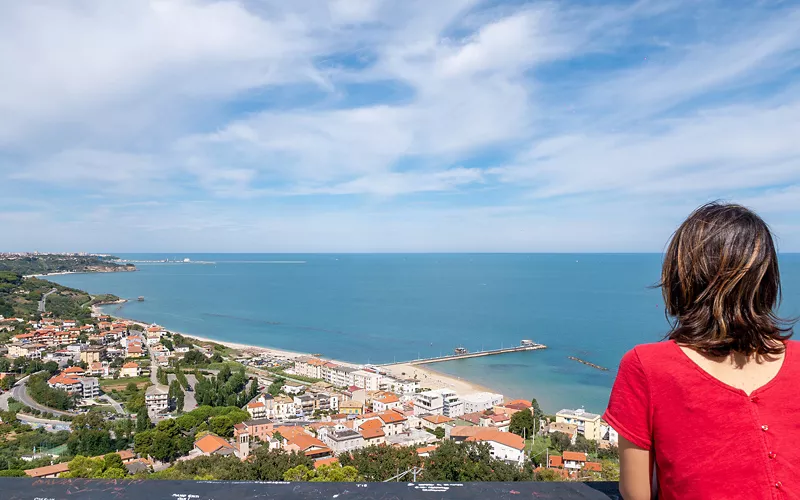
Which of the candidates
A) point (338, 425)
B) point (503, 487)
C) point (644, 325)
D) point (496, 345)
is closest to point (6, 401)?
point (338, 425)

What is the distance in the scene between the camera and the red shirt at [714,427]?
0.51m

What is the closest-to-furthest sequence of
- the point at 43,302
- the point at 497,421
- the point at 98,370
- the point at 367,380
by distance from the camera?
the point at 497,421 < the point at 367,380 < the point at 98,370 < the point at 43,302

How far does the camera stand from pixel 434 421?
458 inches

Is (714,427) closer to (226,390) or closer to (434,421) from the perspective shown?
(434,421)

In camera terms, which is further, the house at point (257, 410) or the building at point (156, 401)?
the building at point (156, 401)

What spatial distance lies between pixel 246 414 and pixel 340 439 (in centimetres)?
309

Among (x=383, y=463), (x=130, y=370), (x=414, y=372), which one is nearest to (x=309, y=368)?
(x=414, y=372)

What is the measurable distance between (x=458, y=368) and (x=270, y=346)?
9.11 m

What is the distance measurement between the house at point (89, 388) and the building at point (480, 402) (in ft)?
34.1

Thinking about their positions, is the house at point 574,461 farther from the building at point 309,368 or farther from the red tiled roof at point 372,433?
the building at point 309,368

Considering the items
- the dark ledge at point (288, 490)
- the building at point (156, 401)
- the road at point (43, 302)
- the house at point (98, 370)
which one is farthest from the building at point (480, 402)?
the road at point (43, 302)

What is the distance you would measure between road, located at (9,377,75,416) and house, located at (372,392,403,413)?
7.45m

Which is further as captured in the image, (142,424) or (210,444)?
(142,424)

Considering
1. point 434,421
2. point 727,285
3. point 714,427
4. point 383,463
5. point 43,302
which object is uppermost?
point 727,285
